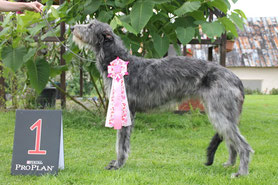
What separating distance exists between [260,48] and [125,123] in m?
20.1

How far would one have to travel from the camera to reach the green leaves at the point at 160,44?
4.98 meters

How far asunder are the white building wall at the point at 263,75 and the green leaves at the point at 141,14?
1744cm

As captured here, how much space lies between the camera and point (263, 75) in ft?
69.1

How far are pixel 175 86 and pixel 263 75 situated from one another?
18.9 meters

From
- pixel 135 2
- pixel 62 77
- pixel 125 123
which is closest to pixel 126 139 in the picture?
pixel 125 123

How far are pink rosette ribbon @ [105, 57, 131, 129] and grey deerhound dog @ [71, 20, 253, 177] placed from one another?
0.34ft

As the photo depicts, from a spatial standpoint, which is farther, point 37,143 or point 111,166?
point 111,166

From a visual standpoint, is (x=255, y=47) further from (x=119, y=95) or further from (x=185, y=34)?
(x=119, y=95)

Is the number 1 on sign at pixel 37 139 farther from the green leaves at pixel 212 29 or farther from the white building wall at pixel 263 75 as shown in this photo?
the white building wall at pixel 263 75

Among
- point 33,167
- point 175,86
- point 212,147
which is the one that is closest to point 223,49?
point 175,86

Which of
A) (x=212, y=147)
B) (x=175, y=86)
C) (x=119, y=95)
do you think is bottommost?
(x=212, y=147)

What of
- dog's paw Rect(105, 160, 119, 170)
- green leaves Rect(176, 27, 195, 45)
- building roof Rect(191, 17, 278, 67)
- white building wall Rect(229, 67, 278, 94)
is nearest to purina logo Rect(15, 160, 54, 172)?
dog's paw Rect(105, 160, 119, 170)

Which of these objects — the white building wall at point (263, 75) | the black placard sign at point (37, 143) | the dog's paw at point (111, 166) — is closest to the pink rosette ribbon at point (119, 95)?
the dog's paw at point (111, 166)

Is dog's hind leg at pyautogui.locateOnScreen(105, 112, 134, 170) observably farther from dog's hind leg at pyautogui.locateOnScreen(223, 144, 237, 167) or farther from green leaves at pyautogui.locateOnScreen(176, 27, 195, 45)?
green leaves at pyautogui.locateOnScreen(176, 27, 195, 45)
